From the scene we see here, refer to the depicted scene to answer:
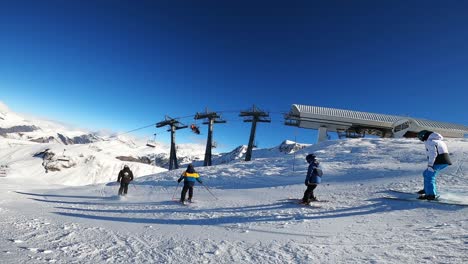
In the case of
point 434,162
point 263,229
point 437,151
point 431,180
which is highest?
point 437,151

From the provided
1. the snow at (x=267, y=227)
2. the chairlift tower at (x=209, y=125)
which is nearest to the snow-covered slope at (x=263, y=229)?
the snow at (x=267, y=227)

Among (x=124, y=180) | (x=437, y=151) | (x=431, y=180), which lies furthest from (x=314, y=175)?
(x=124, y=180)

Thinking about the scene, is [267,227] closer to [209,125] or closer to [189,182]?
[189,182]

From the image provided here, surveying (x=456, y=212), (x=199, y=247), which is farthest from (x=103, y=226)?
(x=456, y=212)

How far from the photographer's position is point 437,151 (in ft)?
31.3

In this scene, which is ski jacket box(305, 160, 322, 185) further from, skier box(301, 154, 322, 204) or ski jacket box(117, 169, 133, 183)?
ski jacket box(117, 169, 133, 183)

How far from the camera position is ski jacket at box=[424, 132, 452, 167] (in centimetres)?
942

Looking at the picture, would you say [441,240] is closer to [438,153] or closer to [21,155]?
[438,153]

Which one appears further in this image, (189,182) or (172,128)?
(172,128)

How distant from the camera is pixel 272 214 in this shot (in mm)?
9672

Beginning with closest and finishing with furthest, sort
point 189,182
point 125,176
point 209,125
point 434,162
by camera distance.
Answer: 1. point 434,162
2. point 189,182
3. point 125,176
4. point 209,125

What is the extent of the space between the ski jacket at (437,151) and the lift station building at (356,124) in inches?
1032

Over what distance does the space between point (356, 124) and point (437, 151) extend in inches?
1158

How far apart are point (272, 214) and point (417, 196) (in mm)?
5016
